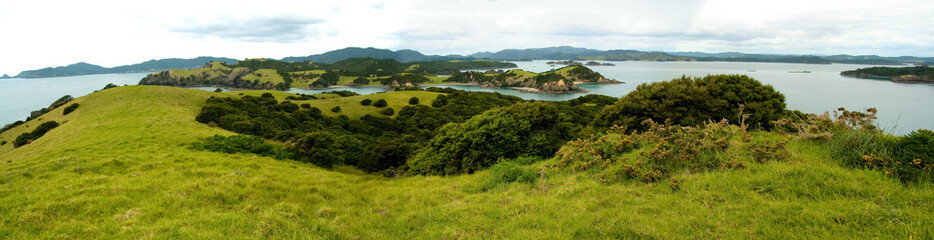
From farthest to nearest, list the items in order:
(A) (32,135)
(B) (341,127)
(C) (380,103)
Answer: (C) (380,103) < (B) (341,127) < (A) (32,135)

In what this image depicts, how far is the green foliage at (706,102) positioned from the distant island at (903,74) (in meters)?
162

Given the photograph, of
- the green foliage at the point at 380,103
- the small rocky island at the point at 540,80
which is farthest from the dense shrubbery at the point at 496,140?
the small rocky island at the point at 540,80

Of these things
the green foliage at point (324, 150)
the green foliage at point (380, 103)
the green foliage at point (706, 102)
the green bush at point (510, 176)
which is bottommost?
the green foliage at point (324, 150)

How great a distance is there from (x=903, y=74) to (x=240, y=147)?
19870cm

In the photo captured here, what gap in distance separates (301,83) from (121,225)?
183226 millimetres

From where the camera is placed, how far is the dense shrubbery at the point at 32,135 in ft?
70.0

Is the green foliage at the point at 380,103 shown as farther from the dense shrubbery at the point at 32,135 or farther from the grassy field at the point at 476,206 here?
the grassy field at the point at 476,206

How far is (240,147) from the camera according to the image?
17.2 meters

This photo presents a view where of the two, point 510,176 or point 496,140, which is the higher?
point 496,140

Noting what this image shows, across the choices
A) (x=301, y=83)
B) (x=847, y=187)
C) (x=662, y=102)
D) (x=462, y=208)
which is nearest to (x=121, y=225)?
(x=462, y=208)

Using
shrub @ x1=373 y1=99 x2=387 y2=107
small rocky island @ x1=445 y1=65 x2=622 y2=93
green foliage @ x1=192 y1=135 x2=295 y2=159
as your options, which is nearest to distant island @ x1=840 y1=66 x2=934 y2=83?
small rocky island @ x1=445 y1=65 x2=622 y2=93

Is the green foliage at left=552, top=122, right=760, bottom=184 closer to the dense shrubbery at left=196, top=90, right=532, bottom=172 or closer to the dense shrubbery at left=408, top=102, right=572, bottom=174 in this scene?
the dense shrubbery at left=408, top=102, right=572, bottom=174

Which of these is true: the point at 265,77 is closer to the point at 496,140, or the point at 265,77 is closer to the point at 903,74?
the point at 496,140

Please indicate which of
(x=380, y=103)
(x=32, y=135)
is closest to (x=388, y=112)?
(x=380, y=103)
